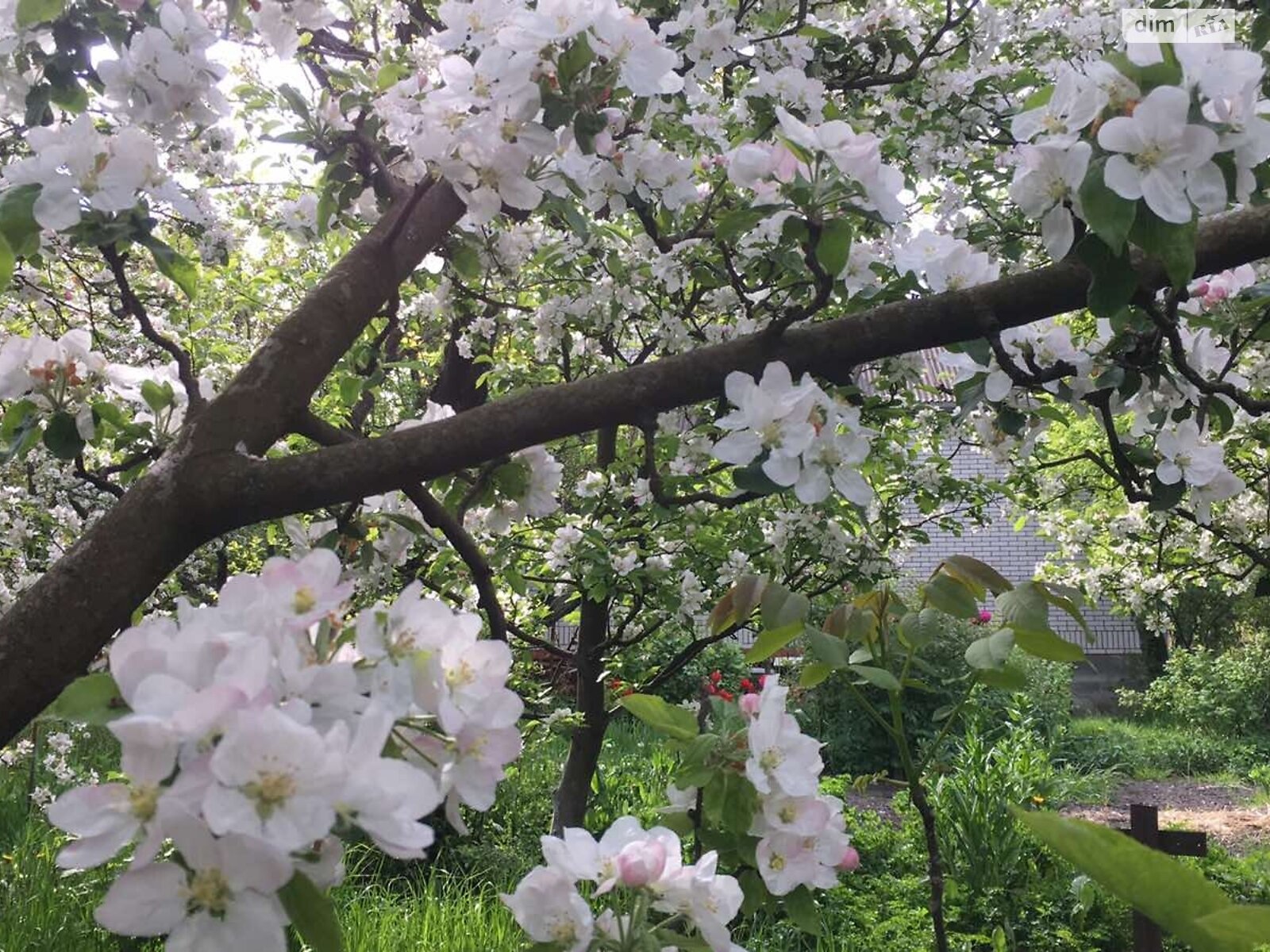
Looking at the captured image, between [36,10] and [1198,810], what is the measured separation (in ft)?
26.0

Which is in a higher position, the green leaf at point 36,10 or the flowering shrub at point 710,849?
the green leaf at point 36,10

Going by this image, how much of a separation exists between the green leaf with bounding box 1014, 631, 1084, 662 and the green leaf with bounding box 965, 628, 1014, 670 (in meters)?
0.01

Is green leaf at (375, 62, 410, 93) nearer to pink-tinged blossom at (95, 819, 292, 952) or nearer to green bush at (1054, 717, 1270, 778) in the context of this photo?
pink-tinged blossom at (95, 819, 292, 952)

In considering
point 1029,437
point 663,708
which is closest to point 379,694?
point 663,708

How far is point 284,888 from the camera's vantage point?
567 millimetres

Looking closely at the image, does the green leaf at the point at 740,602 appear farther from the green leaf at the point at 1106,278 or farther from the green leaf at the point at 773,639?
the green leaf at the point at 1106,278

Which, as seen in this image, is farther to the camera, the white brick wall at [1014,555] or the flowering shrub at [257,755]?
the white brick wall at [1014,555]

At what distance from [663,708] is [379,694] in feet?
1.59

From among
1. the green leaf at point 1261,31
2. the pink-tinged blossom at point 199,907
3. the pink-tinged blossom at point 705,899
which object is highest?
the green leaf at point 1261,31

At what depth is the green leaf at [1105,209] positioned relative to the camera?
90cm

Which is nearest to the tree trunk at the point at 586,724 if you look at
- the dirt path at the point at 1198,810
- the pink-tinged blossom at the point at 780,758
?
the pink-tinged blossom at the point at 780,758

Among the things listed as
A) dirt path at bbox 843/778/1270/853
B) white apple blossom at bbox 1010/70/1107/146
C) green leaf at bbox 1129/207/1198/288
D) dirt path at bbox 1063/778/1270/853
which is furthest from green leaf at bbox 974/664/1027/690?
dirt path at bbox 1063/778/1270/853

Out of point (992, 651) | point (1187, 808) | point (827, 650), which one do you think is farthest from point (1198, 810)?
point (827, 650)

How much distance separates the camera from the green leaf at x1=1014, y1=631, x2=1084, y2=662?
110 cm
